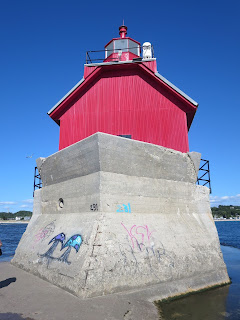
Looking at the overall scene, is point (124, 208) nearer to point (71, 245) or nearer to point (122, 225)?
point (122, 225)

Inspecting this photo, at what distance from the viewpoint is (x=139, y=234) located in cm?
833

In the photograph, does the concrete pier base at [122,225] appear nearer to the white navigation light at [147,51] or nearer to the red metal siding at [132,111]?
the red metal siding at [132,111]

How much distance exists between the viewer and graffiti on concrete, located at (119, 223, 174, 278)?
7.58 m

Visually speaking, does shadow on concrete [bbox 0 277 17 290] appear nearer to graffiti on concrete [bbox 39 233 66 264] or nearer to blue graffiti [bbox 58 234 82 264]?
graffiti on concrete [bbox 39 233 66 264]

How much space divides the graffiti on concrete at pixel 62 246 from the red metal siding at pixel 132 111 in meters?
5.44

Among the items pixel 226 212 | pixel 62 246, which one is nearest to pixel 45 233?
pixel 62 246

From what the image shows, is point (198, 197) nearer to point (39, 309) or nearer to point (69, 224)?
point (69, 224)

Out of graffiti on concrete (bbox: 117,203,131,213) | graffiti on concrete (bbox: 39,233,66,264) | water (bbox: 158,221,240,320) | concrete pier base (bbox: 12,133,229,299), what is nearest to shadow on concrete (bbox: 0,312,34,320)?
concrete pier base (bbox: 12,133,229,299)

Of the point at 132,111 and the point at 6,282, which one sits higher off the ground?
the point at 132,111

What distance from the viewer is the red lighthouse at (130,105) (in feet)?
39.0

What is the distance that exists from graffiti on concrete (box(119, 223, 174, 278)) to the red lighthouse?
4798mm

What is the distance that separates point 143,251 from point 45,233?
4.45m

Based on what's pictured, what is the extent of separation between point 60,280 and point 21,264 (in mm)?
3902

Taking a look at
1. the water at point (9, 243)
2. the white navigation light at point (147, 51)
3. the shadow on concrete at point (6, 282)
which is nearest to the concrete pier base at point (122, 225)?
the shadow on concrete at point (6, 282)
